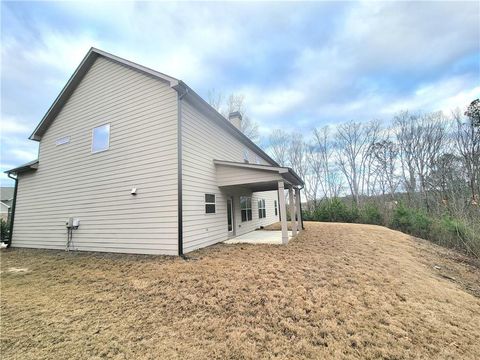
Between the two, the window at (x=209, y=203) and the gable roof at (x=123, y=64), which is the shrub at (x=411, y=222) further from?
the window at (x=209, y=203)

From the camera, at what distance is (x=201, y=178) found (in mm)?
8273

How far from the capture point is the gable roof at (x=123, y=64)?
725cm

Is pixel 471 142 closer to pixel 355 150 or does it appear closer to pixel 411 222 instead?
pixel 355 150

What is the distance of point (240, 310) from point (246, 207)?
9.17 metres

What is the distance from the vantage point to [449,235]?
11.3 m

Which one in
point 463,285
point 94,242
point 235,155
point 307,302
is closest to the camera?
point 307,302

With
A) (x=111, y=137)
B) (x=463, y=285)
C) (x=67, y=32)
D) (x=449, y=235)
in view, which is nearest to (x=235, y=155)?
(x=111, y=137)

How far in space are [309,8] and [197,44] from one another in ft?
18.9

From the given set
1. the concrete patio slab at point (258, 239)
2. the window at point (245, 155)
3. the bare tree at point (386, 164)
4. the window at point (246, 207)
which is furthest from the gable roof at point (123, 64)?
the bare tree at point (386, 164)

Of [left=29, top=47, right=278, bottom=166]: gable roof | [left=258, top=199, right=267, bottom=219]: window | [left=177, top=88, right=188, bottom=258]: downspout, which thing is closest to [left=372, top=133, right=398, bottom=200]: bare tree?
[left=258, top=199, right=267, bottom=219]: window

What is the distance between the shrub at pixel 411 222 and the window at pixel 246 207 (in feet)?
34.1

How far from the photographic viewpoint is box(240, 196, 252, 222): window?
12084mm

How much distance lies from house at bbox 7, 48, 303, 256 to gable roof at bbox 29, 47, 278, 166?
0.04 m

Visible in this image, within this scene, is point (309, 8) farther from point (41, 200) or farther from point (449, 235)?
point (41, 200)
